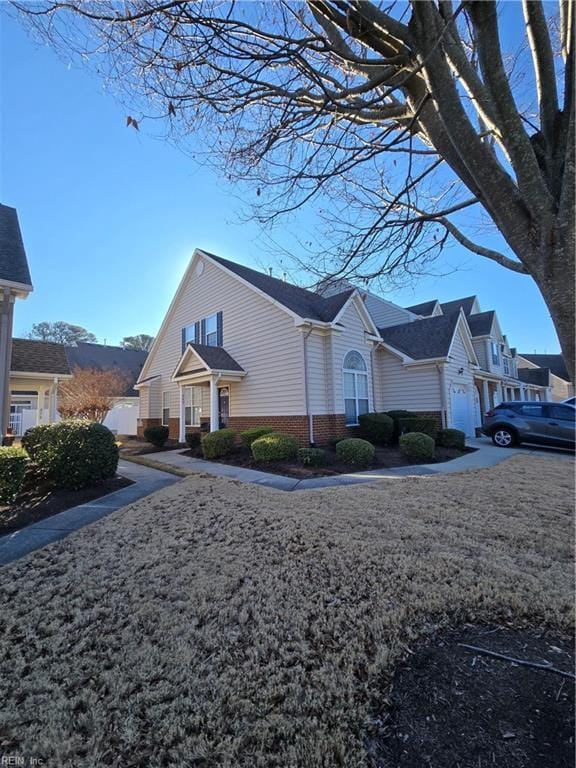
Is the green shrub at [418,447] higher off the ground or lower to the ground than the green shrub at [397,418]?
lower

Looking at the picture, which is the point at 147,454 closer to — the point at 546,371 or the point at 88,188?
the point at 88,188

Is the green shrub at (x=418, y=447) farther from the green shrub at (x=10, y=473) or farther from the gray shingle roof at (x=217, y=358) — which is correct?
the green shrub at (x=10, y=473)

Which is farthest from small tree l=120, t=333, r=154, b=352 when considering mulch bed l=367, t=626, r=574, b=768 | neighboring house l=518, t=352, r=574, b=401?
mulch bed l=367, t=626, r=574, b=768

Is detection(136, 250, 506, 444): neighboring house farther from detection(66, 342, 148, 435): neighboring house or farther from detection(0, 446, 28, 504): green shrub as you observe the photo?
detection(0, 446, 28, 504): green shrub

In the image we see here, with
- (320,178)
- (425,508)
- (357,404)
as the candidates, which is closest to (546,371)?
(357,404)

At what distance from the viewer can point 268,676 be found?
6.78 ft

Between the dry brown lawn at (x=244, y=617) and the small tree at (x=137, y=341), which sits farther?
the small tree at (x=137, y=341)

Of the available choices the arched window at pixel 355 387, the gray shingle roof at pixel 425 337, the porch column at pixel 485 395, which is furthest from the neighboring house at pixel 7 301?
the porch column at pixel 485 395

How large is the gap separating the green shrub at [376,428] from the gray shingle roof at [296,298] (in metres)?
3.77

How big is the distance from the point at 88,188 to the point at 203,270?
968 centimetres

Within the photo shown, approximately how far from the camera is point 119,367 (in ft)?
93.8

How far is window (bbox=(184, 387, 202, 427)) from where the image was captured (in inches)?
606

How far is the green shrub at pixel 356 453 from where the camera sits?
353 inches

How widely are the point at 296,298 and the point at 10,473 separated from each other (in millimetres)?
10584
